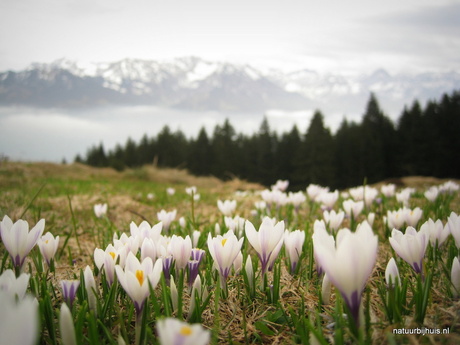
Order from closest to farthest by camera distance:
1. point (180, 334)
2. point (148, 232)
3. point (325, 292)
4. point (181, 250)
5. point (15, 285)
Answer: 1. point (180, 334)
2. point (15, 285)
3. point (325, 292)
4. point (181, 250)
5. point (148, 232)

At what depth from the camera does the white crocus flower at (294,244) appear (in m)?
1.63

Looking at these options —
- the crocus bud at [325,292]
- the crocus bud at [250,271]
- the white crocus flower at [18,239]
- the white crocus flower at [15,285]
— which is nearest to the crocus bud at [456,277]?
the crocus bud at [325,292]

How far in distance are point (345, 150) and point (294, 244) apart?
146ft

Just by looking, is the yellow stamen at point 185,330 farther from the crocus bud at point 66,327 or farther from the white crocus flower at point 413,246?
the white crocus flower at point 413,246

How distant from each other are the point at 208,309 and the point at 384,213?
293 centimetres

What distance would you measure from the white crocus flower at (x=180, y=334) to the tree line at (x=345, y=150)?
31.2 m

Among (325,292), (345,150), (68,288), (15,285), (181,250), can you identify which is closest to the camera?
(15,285)

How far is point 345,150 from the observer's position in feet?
142

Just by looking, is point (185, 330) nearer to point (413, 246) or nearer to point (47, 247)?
point (413, 246)

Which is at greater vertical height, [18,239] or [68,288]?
[18,239]

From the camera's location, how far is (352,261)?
90cm

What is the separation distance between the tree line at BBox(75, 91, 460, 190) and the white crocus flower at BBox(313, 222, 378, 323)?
30.9m

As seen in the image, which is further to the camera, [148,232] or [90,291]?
[148,232]

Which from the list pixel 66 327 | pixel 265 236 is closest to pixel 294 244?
pixel 265 236
